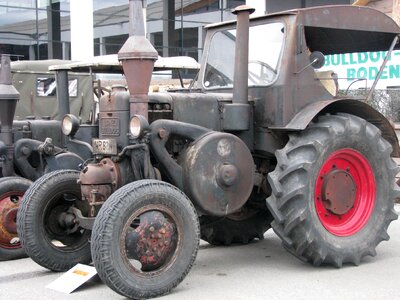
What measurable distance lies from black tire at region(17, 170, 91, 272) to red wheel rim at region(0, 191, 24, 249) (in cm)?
97

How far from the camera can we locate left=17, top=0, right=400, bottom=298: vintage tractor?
15.9 feet

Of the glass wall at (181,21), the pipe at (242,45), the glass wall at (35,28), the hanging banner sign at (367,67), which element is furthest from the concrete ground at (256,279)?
the glass wall at (181,21)

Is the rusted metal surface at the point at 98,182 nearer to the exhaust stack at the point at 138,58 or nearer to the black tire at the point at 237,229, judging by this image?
the exhaust stack at the point at 138,58

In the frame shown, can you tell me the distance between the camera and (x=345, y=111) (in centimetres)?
621

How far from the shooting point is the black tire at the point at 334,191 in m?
5.38

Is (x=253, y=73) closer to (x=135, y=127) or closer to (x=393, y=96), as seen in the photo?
(x=135, y=127)

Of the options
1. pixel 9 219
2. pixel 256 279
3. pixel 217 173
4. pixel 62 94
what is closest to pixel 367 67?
pixel 62 94

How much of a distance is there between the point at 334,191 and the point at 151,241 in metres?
1.93

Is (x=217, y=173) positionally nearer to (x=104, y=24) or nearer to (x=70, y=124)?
(x=70, y=124)

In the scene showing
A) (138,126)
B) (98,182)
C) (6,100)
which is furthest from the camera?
(6,100)

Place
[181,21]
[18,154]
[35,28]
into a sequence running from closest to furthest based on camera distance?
[18,154]
[35,28]
[181,21]

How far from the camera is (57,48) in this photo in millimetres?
22859

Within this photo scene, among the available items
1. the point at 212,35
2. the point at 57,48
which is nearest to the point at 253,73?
the point at 212,35

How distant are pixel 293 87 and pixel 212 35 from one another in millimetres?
1398
